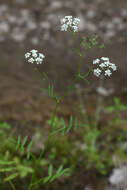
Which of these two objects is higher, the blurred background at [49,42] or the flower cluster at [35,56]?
the blurred background at [49,42]

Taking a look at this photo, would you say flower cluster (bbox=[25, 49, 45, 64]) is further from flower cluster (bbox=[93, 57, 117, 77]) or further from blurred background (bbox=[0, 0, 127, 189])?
blurred background (bbox=[0, 0, 127, 189])

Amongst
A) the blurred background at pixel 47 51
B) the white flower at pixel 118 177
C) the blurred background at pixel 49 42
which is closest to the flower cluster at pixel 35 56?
the blurred background at pixel 47 51

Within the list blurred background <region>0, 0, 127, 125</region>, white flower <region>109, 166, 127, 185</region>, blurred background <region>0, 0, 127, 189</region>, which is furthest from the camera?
blurred background <region>0, 0, 127, 125</region>

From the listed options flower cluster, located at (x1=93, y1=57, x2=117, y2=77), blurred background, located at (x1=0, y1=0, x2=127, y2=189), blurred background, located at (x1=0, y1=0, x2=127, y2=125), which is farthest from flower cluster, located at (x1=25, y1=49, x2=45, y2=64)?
blurred background, located at (x1=0, y1=0, x2=127, y2=125)

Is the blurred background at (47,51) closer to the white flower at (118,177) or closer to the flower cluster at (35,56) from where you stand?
the white flower at (118,177)

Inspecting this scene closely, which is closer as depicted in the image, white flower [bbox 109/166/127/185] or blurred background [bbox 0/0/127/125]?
white flower [bbox 109/166/127/185]

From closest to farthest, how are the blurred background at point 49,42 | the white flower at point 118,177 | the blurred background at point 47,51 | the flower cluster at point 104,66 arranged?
the flower cluster at point 104,66
the white flower at point 118,177
the blurred background at point 47,51
the blurred background at point 49,42

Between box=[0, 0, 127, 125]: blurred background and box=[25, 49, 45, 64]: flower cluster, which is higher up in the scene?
box=[0, 0, 127, 125]: blurred background

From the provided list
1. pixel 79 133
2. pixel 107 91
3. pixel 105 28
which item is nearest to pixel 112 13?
pixel 105 28

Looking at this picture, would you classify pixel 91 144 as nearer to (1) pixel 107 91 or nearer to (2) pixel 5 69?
(1) pixel 107 91
